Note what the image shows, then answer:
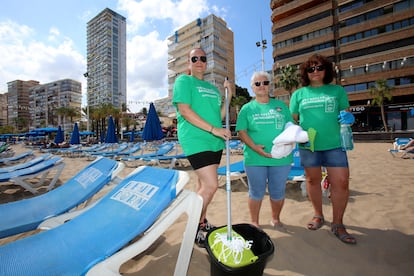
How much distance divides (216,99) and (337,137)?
52.4 inches

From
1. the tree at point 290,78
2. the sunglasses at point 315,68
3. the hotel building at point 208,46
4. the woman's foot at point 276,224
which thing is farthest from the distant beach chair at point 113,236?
the hotel building at point 208,46

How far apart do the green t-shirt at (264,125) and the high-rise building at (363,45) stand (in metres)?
35.6

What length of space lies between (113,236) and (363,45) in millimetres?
40085

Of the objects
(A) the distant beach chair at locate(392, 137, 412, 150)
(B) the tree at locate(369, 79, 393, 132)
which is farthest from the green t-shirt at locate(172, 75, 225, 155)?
(B) the tree at locate(369, 79, 393, 132)

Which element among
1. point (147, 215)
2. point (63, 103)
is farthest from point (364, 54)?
point (63, 103)

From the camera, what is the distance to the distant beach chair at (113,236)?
4.23 ft

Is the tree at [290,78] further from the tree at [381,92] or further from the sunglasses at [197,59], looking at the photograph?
the sunglasses at [197,59]

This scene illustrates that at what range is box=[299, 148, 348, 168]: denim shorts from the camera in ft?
7.57

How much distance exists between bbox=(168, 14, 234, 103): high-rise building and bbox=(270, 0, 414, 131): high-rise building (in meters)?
18.4

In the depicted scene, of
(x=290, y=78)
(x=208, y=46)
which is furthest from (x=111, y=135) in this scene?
(x=208, y=46)

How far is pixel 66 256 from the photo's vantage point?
141 centimetres

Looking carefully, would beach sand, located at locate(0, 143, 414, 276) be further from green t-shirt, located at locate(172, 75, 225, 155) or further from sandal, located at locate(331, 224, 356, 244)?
green t-shirt, located at locate(172, 75, 225, 155)

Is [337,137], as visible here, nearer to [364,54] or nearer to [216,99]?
[216,99]

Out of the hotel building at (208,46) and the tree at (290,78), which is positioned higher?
the hotel building at (208,46)
